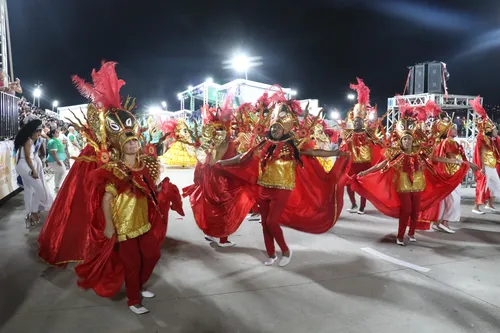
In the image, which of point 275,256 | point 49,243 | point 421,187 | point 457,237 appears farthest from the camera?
point 457,237

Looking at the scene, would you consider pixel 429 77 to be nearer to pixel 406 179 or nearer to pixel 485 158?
pixel 485 158

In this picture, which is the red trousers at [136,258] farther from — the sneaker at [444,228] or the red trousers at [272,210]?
the sneaker at [444,228]

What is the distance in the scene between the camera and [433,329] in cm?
298

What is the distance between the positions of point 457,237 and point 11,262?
6363mm

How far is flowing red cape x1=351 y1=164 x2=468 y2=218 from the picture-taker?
580cm

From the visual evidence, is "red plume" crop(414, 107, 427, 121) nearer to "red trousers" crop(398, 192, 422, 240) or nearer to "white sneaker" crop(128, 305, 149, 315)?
"red trousers" crop(398, 192, 422, 240)

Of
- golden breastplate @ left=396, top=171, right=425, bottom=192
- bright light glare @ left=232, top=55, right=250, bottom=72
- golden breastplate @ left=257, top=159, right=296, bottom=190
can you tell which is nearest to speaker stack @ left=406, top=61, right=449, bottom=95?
bright light glare @ left=232, top=55, right=250, bottom=72

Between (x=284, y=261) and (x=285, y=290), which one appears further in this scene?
(x=284, y=261)

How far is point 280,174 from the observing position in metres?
4.37

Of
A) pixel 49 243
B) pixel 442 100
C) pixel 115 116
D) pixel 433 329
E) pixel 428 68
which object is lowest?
pixel 433 329

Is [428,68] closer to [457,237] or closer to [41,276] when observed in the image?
[457,237]

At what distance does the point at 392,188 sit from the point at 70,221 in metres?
4.59

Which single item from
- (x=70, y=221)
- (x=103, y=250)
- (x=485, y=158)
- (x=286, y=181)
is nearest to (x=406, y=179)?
(x=286, y=181)

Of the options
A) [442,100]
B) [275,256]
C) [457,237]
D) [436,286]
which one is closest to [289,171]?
[275,256]
